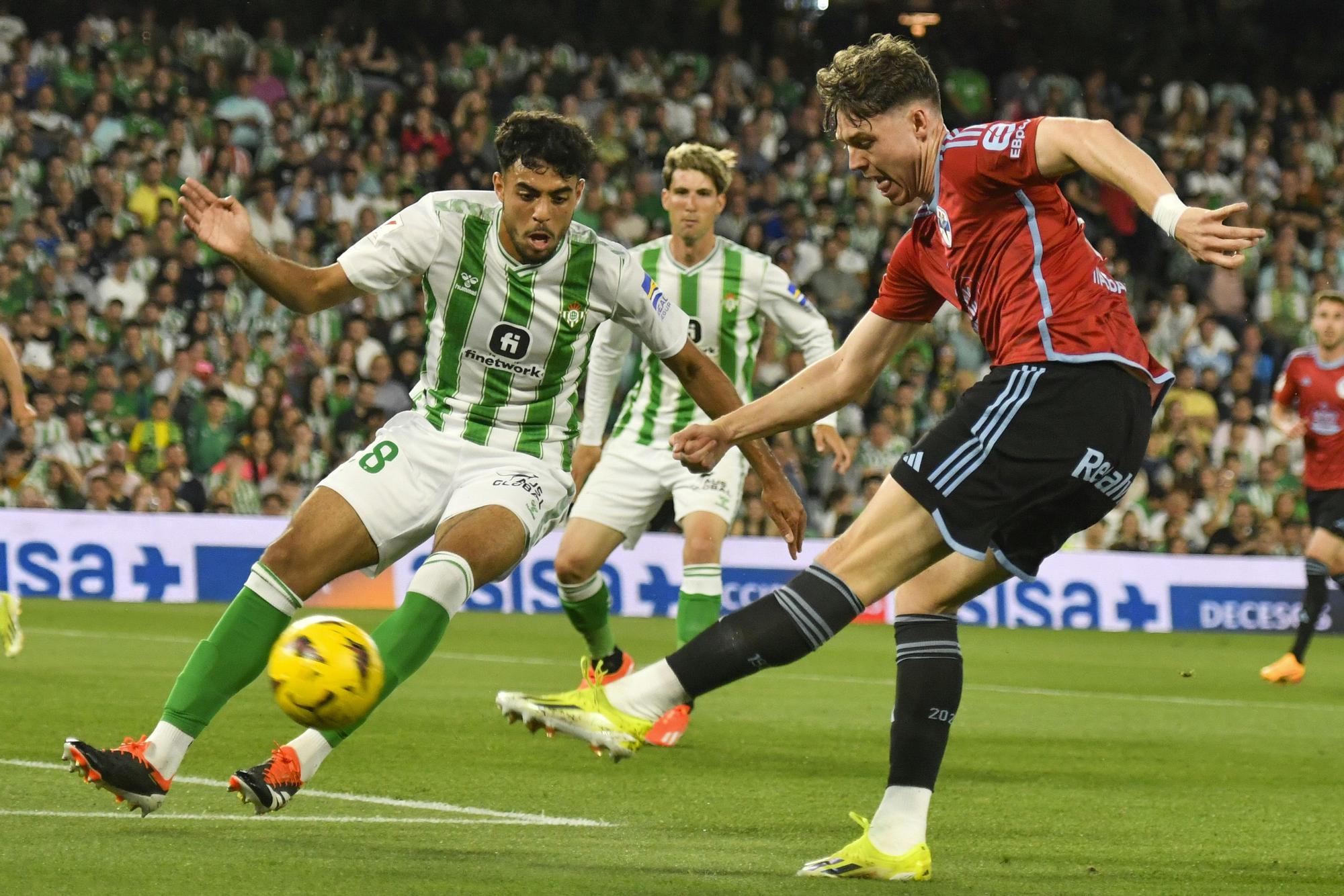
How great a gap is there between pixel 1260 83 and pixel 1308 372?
12.8m

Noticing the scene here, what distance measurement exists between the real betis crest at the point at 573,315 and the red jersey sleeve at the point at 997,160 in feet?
5.66

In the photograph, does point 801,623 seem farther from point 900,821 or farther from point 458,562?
point 458,562

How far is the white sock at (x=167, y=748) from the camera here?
5250 millimetres

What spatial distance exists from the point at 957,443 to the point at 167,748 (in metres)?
2.34

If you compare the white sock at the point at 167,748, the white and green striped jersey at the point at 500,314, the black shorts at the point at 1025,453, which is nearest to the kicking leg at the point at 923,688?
the black shorts at the point at 1025,453

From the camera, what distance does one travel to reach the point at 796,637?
4770 mm

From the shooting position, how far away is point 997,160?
4.80m

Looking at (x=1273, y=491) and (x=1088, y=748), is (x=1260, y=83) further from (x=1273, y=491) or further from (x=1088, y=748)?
(x=1088, y=748)

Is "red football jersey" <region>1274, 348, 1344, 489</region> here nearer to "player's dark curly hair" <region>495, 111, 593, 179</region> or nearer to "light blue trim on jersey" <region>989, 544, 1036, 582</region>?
"player's dark curly hair" <region>495, 111, 593, 179</region>

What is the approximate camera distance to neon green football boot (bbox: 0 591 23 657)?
28.9ft

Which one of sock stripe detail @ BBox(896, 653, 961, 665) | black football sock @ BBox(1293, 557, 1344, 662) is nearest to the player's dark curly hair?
sock stripe detail @ BBox(896, 653, 961, 665)

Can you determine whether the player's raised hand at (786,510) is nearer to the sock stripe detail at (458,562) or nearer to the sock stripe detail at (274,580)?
the sock stripe detail at (458,562)

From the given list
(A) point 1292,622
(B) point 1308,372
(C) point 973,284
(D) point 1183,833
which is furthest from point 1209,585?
(C) point 973,284

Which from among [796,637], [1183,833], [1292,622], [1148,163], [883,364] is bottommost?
[1292,622]
